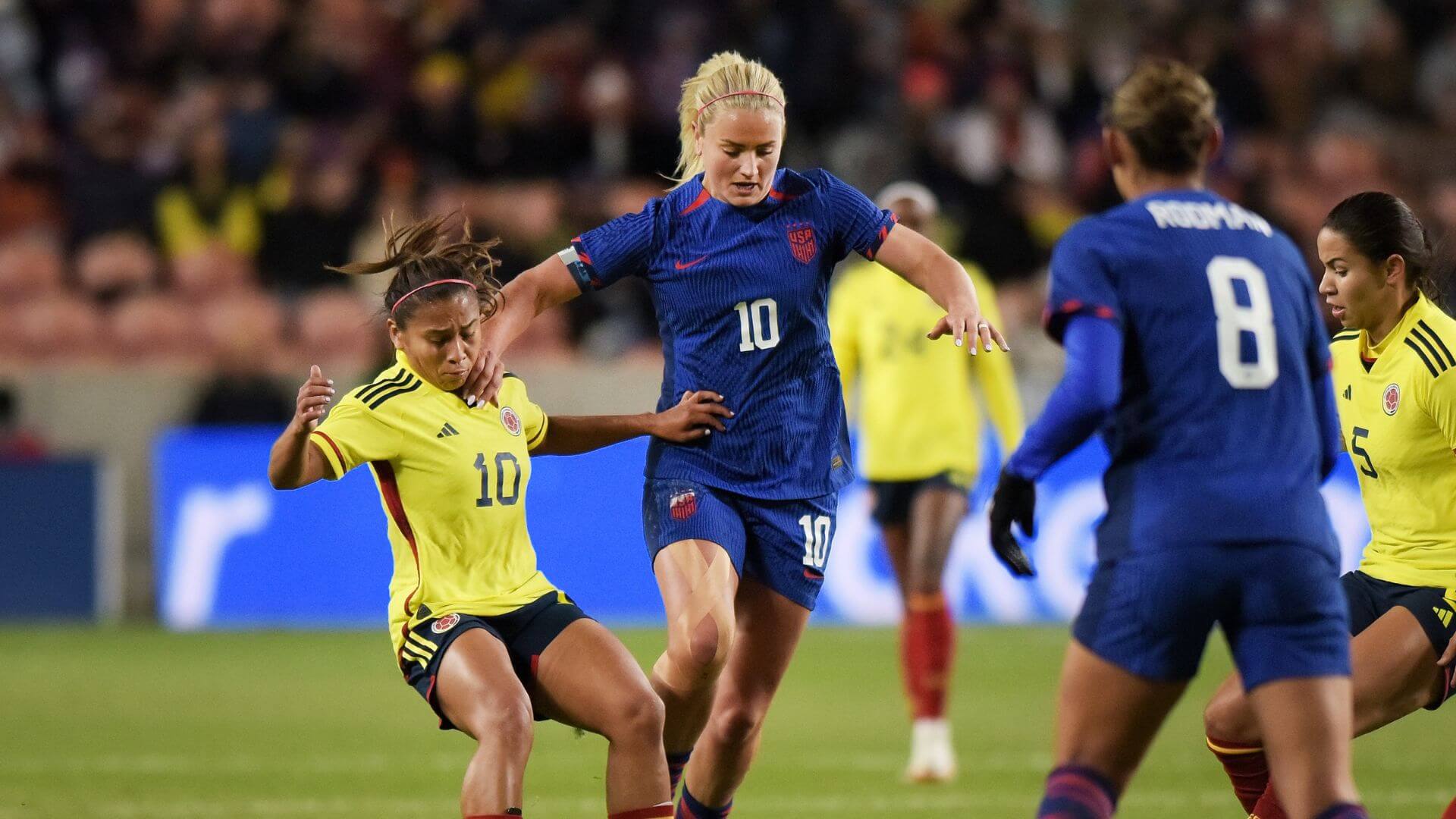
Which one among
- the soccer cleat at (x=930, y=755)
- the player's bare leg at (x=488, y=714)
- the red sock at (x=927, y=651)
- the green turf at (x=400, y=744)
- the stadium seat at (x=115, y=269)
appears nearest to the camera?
the player's bare leg at (x=488, y=714)

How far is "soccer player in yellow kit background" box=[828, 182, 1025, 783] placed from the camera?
798 cm

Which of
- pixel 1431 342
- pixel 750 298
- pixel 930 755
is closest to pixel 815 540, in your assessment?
pixel 750 298

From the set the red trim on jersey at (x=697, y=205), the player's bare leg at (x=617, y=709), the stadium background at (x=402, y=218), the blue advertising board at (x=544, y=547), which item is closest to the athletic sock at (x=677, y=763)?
the player's bare leg at (x=617, y=709)

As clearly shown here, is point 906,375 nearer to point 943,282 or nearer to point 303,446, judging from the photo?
point 943,282

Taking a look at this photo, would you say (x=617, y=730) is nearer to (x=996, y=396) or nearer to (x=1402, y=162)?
(x=996, y=396)

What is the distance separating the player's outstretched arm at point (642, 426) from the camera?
5379 millimetres

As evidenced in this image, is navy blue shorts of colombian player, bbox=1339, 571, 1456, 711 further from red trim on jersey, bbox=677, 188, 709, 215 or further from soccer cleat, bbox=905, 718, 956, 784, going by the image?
soccer cleat, bbox=905, 718, 956, 784

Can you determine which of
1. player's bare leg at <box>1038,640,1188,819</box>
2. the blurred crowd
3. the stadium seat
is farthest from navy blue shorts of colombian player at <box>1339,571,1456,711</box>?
the stadium seat

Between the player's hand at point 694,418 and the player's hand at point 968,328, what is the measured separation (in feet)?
2.33

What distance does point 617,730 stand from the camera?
4.92 metres

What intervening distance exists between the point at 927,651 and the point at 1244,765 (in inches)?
116

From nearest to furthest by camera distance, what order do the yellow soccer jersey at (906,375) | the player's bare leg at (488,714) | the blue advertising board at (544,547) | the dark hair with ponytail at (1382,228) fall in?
the player's bare leg at (488,714) < the dark hair with ponytail at (1382,228) < the yellow soccer jersey at (906,375) < the blue advertising board at (544,547)

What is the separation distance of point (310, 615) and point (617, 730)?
8409mm

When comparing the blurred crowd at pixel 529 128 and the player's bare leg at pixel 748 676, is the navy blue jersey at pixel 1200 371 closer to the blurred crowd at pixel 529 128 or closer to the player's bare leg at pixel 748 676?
the player's bare leg at pixel 748 676
